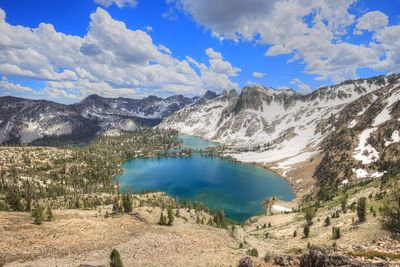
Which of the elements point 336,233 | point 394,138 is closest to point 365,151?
point 394,138

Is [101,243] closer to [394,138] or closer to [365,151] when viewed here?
[365,151]

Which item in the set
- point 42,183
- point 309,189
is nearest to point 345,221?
point 309,189

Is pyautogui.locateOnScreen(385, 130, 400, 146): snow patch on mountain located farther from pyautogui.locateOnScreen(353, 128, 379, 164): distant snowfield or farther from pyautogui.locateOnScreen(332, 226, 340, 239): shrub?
pyautogui.locateOnScreen(332, 226, 340, 239): shrub

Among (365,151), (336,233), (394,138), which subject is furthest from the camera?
(365,151)

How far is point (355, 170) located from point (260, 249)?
11287 cm

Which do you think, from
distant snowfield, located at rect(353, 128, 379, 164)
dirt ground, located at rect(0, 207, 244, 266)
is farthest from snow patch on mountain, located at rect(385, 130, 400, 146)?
dirt ground, located at rect(0, 207, 244, 266)

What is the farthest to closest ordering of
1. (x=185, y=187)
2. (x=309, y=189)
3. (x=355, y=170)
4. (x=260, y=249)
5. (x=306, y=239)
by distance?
(x=185, y=187)
(x=309, y=189)
(x=355, y=170)
(x=306, y=239)
(x=260, y=249)

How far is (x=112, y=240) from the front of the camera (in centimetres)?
4878

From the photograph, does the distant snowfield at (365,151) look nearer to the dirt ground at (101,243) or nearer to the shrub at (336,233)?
the shrub at (336,233)

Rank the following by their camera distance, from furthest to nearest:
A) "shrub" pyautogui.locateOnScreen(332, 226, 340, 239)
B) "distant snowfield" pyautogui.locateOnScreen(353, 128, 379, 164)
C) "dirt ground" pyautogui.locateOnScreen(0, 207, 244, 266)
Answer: "distant snowfield" pyautogui.locateOnScreen(353, 128, 379, 164) < "shrub" pyautogui.locateOnScreen(332, 226, 340, 239) < "dirt ground" pyautogui.locateOnScreen(0, 207, 244, 266)

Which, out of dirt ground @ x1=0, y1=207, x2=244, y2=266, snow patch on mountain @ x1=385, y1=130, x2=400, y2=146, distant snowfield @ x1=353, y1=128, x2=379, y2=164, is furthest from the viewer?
snow patch on mountain @ x1=385, y1=130, x2=400, y2=146

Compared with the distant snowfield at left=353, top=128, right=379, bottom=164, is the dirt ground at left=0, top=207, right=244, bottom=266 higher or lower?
lower

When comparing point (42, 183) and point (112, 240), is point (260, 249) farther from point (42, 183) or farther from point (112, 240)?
point (42, 183)

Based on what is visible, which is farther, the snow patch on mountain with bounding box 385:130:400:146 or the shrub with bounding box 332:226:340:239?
the snow patch on mountain with bounding box 385:130:400:146
